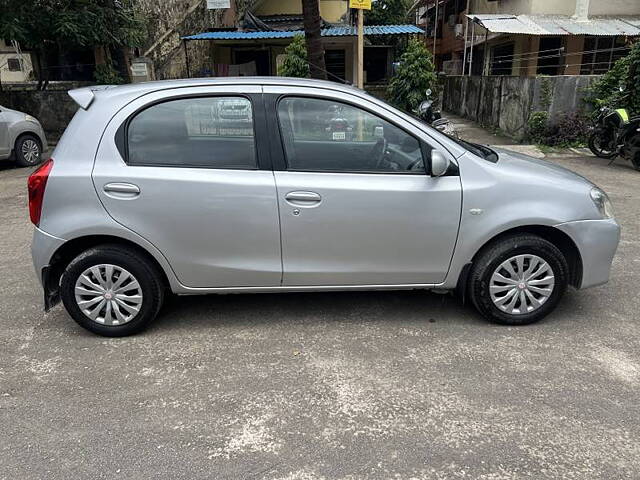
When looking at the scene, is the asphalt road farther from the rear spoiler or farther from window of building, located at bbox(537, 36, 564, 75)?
window of building, located at bbox(537, 36, 564, 75)

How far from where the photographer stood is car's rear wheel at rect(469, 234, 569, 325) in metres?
3.69

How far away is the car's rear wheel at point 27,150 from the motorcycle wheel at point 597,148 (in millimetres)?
10673

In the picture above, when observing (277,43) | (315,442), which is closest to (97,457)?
(315,442)

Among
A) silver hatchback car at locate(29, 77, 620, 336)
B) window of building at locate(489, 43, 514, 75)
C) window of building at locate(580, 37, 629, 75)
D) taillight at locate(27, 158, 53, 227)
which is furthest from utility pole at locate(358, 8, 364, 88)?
window of building at locate(489, 43, 514, 75)

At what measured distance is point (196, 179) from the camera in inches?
138

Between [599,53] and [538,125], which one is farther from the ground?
[599,53]

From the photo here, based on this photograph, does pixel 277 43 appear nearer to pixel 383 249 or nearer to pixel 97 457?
pixel 383 249

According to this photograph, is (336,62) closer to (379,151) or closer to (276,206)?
(379,151)

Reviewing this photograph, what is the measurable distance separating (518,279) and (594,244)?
576mm

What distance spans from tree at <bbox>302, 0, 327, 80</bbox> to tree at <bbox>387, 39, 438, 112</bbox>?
14.1ft

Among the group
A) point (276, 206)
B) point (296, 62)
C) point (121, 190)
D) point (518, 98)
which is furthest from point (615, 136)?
point (121, 190)

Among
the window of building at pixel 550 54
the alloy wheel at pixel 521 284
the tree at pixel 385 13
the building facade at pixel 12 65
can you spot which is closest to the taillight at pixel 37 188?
the alloy wheel at pixel 521 284

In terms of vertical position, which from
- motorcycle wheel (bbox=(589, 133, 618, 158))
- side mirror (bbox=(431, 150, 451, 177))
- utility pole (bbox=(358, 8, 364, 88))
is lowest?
motorcycle wheel (bbox=(589, 133, 618, 158))

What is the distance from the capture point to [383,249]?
3662mm
